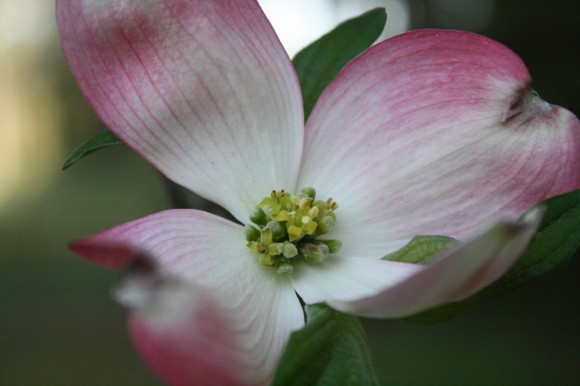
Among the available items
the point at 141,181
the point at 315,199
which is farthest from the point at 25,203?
the point at 315,199

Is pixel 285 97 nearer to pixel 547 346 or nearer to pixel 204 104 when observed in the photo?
pixel 204 104

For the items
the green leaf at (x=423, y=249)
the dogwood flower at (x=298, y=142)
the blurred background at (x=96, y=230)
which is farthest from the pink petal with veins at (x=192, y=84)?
the blurred background at (x=96, y=230)

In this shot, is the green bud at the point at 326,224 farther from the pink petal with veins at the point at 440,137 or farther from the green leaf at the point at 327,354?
the green leaf at the point at 327,354

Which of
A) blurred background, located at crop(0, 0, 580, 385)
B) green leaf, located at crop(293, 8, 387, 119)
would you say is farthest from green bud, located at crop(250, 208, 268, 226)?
A: blurred background, located at crop(0, 0, 580, 385)

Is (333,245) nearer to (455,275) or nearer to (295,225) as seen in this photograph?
(295,225)

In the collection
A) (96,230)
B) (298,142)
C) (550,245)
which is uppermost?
(298,142)

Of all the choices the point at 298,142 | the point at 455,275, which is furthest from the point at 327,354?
the point at 298,142
